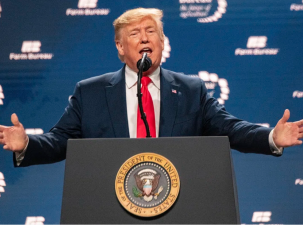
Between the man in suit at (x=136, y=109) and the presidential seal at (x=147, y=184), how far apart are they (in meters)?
0.53

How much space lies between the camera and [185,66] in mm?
3207

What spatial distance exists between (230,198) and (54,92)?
86.0 inches

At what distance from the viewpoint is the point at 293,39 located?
3186mm

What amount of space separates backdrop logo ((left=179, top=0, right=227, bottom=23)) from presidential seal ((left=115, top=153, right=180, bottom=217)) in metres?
2.06

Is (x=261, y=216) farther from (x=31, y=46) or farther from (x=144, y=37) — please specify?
(x=31, y=46)

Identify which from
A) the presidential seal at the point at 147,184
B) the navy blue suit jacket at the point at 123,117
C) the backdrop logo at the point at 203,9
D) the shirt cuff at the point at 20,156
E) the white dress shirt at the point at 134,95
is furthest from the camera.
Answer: the backdrop logo at the point at 203,9

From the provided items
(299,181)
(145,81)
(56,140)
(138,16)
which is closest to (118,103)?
(145,81)

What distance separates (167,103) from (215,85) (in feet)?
4.33

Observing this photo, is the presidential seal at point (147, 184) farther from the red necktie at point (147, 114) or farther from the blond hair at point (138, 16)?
the blond hair at point (138, 16)

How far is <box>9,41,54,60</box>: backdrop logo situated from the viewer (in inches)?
127

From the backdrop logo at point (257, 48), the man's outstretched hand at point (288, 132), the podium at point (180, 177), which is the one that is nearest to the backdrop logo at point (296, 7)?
the backdrop logo at point (257, 48)

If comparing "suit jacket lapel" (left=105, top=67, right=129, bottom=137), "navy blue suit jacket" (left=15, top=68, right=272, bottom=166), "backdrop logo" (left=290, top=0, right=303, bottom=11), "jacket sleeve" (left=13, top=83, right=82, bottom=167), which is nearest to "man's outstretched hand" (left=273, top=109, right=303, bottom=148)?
"navy blue suit jacket" (left=15, top=68, right=272, bottom=166)

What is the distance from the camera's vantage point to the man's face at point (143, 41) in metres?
2.02

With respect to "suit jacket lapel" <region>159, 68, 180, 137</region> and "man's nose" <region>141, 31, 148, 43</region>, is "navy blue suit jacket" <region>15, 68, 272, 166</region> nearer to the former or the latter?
"suit jacket lapel" <region>159, 68, 180, 137</region>
